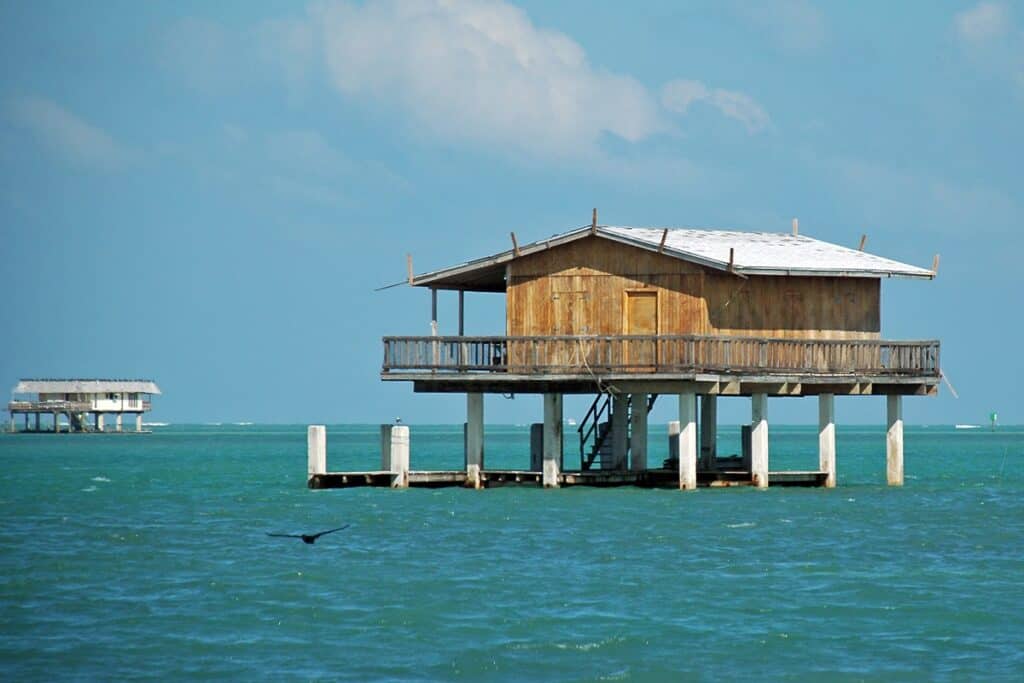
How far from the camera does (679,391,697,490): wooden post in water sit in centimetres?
4506

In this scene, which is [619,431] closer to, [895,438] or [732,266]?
[732,266]

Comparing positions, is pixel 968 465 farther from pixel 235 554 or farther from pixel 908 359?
Result: pixel 235 554

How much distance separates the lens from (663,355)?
4509 centimetres

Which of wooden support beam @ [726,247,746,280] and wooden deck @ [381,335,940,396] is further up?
wooden support beam @ [726,247,746,280]

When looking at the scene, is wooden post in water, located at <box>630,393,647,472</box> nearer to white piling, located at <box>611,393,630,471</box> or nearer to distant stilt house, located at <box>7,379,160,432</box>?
white piling, located at <box>611,393,630,471</box>

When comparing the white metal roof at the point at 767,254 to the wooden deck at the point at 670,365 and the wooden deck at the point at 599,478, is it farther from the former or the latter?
the wooden deck at the point at 599,478

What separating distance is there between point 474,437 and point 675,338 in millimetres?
6806

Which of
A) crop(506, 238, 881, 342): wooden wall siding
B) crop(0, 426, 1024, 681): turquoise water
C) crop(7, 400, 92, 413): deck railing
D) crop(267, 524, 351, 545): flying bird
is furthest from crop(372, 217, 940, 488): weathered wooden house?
crop(7, 400, 92, 413): deck railing

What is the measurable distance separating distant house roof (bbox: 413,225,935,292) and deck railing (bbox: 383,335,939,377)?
1.81 m

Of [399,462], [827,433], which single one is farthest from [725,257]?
[399,462]

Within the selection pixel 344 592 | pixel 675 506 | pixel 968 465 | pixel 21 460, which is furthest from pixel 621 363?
pixel 21 460

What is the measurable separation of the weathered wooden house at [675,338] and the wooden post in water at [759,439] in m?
0.04

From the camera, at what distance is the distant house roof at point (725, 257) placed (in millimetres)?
45188

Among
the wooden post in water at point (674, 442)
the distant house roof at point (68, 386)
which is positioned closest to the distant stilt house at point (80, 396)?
the distant house roof at point (68, 386)
